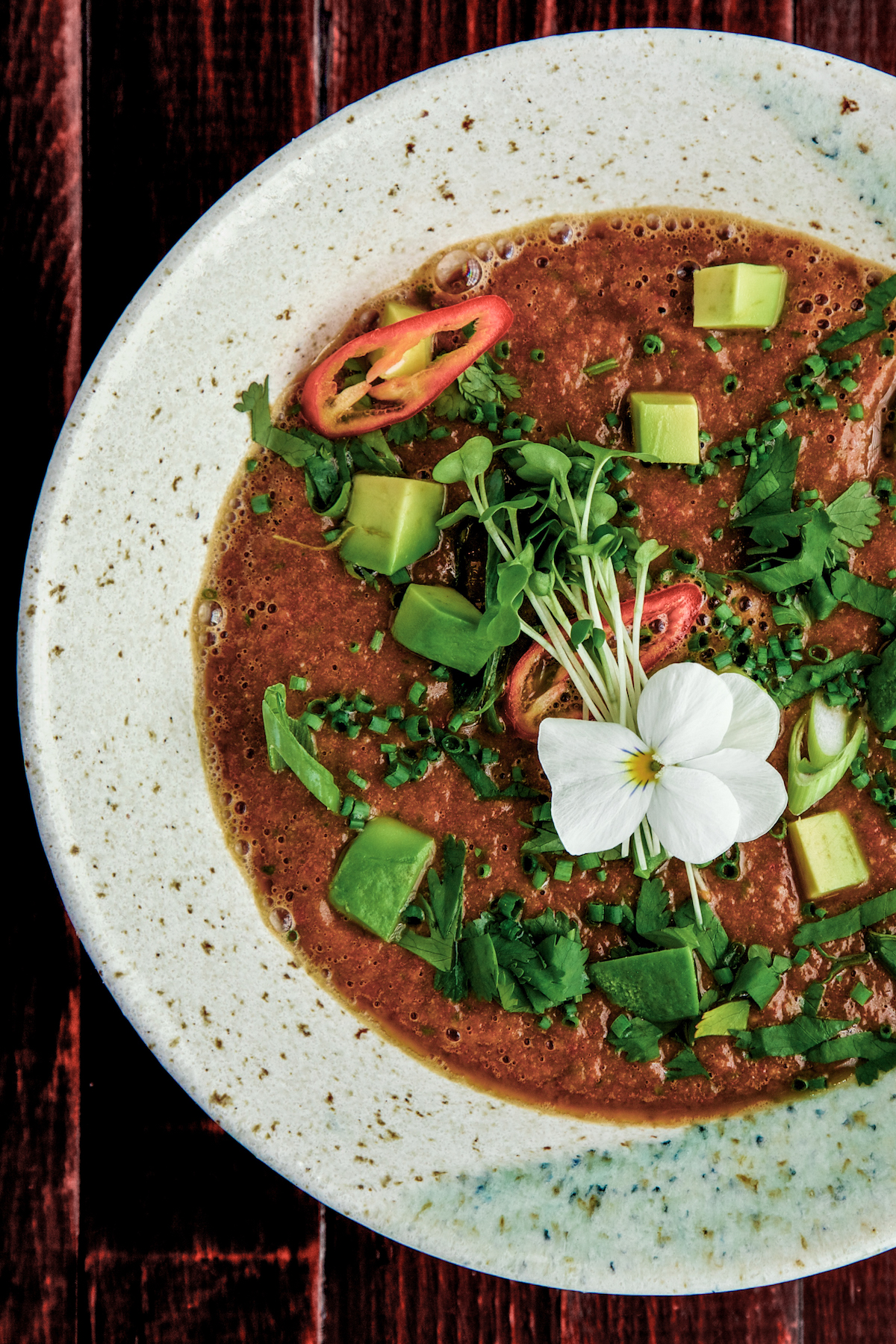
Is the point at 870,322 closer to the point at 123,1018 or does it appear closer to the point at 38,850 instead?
the point at 38,850

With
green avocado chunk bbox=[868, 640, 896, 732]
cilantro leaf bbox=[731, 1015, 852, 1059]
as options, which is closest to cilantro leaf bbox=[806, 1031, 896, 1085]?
cilantro leaf bbox=[731, 1015, 852, 1059]

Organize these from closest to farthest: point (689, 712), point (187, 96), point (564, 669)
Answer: point (689, 712)
point (564, 669)
point (187, 96)

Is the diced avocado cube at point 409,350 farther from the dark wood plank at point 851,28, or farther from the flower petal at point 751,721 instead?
the dark wood plank at point 851,28

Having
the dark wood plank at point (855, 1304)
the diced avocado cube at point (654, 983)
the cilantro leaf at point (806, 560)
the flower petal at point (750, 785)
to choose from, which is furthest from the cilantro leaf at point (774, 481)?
the dark wood plank at point (855, 1304)

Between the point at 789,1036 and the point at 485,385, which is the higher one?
the point at 485,385

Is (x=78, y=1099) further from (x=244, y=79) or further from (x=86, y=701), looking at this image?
(x=244, y=79)

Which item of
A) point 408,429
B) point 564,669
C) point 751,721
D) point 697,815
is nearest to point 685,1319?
point 697,815
